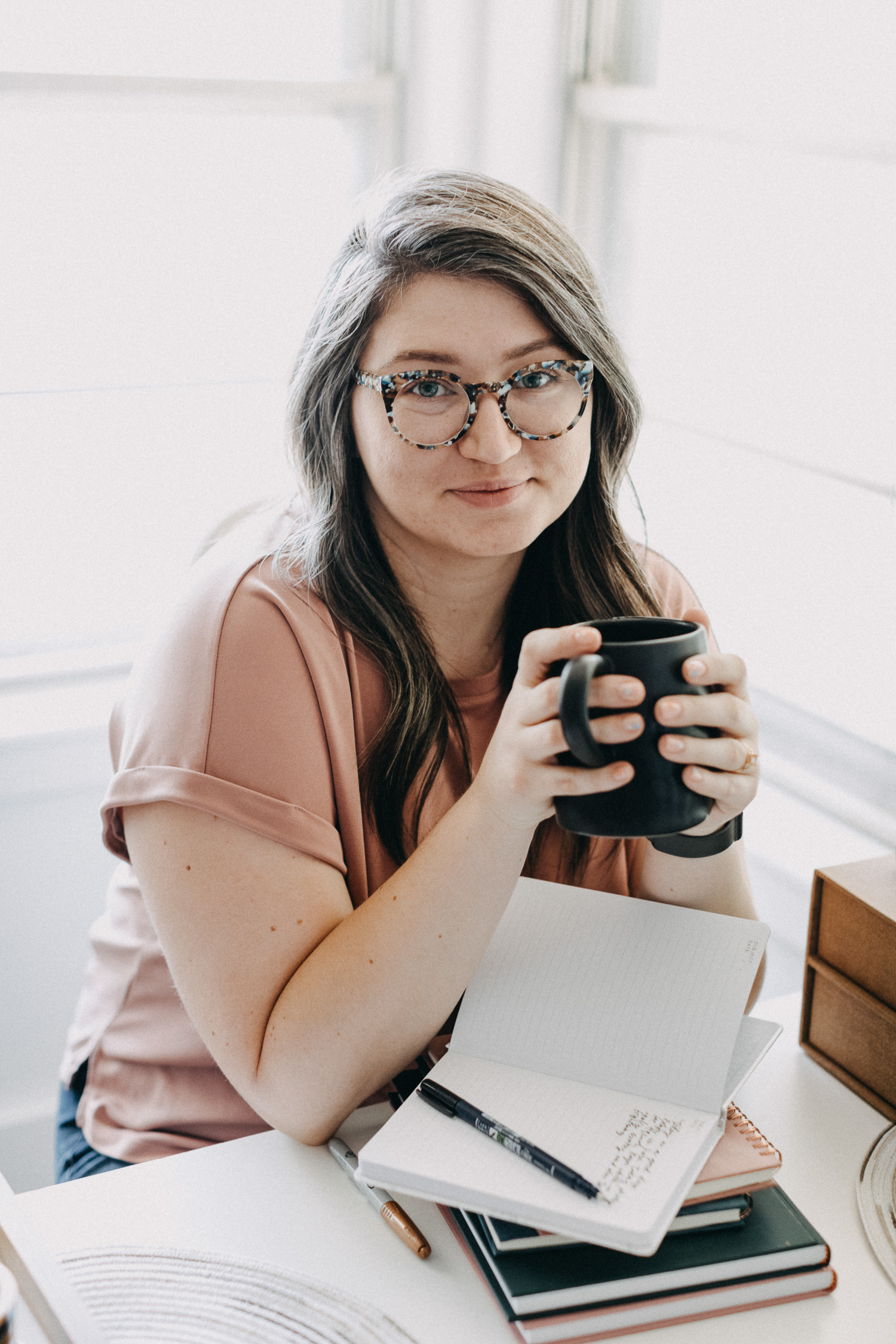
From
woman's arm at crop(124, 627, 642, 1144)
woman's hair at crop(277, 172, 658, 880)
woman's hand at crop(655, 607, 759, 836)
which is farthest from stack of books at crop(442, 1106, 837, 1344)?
woman's hair at crop(277, 172, 658, 880)

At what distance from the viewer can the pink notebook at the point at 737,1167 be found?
0.83 meters

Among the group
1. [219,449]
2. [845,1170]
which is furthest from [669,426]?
[845,1170]

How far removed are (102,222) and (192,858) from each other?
1.27 metres

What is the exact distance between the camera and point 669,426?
82.4 inches

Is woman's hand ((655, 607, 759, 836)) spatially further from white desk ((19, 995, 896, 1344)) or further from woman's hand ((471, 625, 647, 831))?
white desk ((19, 995, 896, 1344))

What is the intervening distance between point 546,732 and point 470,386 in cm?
37

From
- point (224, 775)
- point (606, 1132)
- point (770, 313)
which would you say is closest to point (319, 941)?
point (224, 775)

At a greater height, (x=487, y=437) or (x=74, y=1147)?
(x=487, y=437)

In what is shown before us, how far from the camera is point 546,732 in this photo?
86 cm

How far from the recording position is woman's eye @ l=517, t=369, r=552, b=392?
1.08 m

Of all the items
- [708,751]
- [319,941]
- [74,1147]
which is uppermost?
[708,751]

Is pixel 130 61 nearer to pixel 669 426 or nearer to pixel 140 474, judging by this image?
pixel 140 474

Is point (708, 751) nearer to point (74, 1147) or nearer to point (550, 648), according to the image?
point (550, 648)

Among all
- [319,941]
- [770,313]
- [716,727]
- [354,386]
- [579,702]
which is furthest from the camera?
[770,313]
